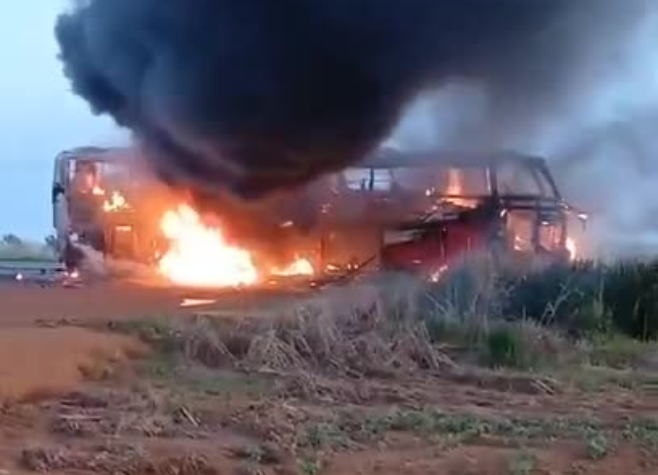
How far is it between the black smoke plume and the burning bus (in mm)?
514

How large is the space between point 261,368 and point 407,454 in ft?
11.8

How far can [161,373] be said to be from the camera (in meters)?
12.4

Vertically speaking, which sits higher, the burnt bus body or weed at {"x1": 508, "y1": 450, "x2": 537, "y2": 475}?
the burnt bus body

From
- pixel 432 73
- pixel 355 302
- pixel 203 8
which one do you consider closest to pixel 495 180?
pixel 432 73

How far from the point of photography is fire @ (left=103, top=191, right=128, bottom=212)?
75.9ft

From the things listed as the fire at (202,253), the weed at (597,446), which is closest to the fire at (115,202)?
the fire at (202,253)

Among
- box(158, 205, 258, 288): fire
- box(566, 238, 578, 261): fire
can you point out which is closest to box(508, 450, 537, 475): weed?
box(566, 238, 578, 261): fire

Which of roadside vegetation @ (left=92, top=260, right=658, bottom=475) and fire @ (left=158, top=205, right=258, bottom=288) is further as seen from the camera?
fire @ (left=158, top=205, right=258, bottom=288)

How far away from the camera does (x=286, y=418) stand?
10336 millimetres

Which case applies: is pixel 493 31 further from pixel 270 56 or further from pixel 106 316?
pixel 106 316

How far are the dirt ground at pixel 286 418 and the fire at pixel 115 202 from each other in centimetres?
885

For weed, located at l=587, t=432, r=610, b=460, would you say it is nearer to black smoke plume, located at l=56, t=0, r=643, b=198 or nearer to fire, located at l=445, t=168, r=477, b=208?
black smoke plume, located at l=56, t=0, r=643, b=198

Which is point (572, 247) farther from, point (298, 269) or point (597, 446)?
point (597, 446)

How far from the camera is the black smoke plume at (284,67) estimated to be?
58.2ft
